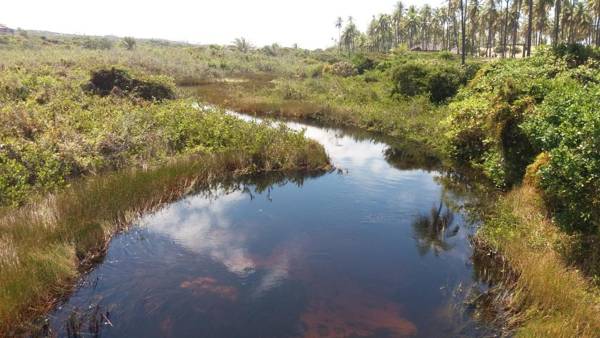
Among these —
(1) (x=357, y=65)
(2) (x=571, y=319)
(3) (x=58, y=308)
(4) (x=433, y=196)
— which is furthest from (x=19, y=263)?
(1) (x=357, y=65)

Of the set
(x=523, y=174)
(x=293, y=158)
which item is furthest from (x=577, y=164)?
(x=293, y=158)

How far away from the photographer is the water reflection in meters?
12.1

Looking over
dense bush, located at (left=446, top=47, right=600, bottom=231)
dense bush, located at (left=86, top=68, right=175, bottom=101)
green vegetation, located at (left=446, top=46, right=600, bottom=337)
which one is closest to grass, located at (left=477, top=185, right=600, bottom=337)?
green vegetation, located at (left=446, top=46, right=600, bottom=337)

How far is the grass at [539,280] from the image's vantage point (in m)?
7.45

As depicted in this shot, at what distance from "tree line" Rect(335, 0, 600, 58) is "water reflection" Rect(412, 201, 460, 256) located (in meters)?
41.9

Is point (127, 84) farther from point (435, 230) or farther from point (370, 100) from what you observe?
point (435, 230)

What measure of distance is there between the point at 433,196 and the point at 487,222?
3789mm

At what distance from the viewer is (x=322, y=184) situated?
1762 cm

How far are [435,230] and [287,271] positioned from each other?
5.38 meters

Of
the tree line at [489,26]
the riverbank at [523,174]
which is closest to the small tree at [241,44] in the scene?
the tree line at [489,26]

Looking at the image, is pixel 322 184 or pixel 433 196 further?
pixel 322 184

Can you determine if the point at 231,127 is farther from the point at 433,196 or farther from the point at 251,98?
the point at 251,98

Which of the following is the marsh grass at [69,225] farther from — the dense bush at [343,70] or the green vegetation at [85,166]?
the dense bush at [343,70]

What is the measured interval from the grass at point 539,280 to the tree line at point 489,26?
43788 mm
